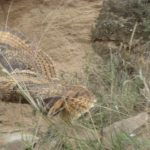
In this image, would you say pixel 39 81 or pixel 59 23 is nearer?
pixel 39 81

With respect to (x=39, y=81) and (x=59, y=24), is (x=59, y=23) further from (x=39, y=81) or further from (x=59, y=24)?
(x=39, y=81)

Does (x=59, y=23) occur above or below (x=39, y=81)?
below

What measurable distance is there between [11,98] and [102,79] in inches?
18.5

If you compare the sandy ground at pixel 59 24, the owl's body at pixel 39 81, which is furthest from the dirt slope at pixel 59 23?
the owl's body at pixel 39 81

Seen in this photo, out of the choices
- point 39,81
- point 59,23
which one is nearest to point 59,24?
point 59,23

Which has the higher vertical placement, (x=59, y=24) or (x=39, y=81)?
(x=39, y=81)

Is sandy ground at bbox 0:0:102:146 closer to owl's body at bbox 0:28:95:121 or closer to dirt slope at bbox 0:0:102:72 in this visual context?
dirt slope at bbox 0:0:102:72

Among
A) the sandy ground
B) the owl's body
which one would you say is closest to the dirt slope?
the sandy ground

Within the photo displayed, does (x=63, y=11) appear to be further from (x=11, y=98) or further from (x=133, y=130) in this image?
(x=133, y=130)

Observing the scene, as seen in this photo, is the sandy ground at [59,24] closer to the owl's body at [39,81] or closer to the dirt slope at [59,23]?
the dirt slope at [59,23]

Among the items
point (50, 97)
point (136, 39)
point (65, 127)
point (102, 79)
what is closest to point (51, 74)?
point (102, 79)

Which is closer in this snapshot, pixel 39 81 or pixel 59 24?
pixel 39 81

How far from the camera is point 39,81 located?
2.41m

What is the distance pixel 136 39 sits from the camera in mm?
3887
